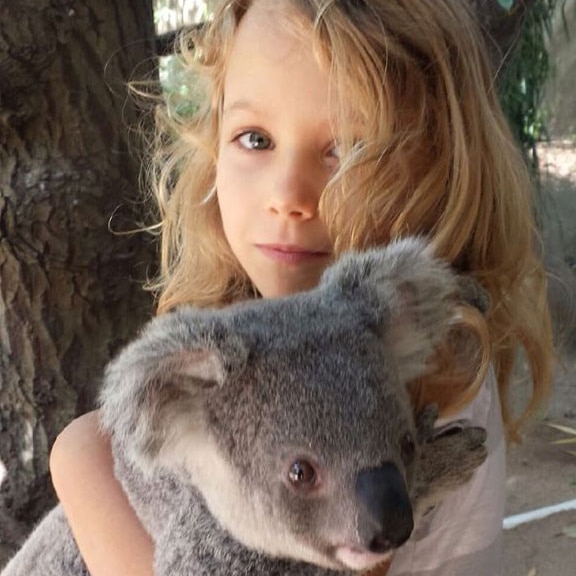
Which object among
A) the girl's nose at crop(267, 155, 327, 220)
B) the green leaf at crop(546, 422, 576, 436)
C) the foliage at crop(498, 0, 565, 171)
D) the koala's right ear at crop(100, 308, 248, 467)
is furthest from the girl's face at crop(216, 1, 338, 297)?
the green leaf at crop(546, 422, 576, 436)

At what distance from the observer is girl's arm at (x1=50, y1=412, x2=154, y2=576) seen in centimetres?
124

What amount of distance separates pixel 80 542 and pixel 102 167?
91cm

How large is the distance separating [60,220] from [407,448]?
1.20 m

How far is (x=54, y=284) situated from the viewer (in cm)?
196

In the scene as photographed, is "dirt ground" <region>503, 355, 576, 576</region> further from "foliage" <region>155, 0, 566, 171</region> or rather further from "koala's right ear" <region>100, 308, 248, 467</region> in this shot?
"koala's right ear" <region>100, 308, 248, 467</region>

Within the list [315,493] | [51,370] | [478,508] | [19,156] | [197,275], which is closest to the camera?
[315,493]

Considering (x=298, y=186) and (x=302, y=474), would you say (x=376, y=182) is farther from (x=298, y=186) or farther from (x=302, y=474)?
(x=302, y=474)

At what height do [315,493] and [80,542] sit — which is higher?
[315,493]

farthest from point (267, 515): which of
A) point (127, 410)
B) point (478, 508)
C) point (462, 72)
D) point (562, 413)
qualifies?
point (562, 413)

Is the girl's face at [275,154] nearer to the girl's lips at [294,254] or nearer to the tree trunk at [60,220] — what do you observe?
the girl's lips at [294,254]

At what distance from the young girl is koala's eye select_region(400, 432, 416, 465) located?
0.66 ft

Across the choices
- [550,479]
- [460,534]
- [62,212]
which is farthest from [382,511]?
[550,479]

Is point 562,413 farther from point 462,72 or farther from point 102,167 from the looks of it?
point 462,72

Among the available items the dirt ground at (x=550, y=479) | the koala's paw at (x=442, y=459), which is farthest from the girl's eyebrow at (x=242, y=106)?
the dirt ground at (x=550, y=479)
